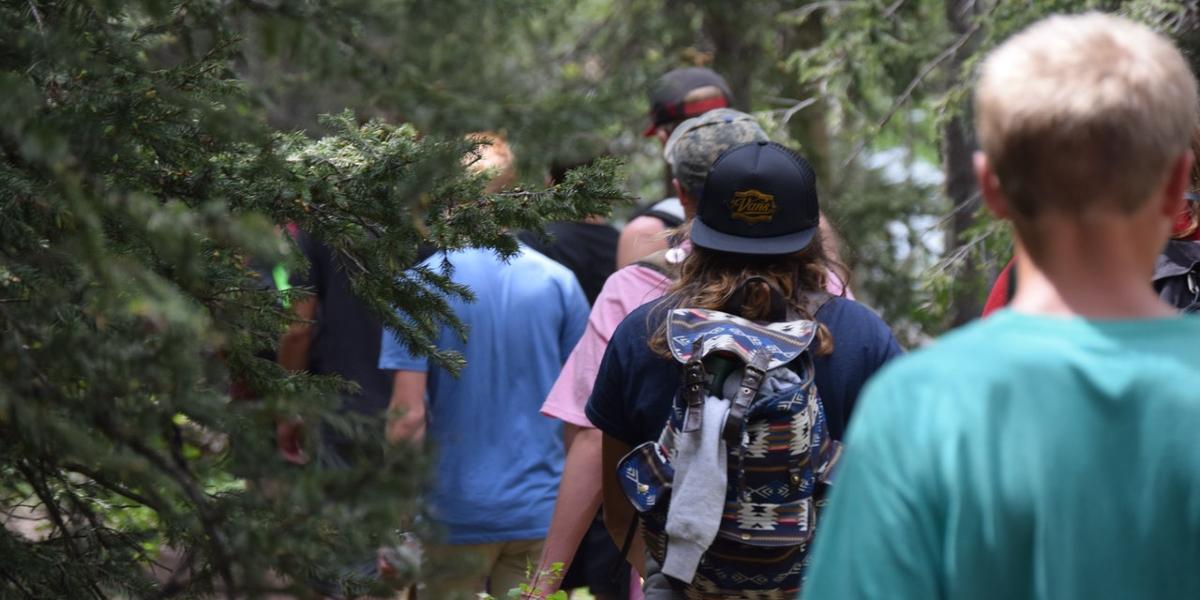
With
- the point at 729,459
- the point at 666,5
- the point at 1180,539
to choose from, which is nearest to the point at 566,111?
the point at 729,459

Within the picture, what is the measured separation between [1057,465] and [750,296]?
157cm

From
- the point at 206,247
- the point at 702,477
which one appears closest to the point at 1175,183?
the point at 702,477

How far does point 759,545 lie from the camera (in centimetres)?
296

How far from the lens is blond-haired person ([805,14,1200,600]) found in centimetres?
165

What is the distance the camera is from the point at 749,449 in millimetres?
2910

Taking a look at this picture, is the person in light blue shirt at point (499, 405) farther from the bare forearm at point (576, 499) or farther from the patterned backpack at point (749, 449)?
the patterned backpack at point (749, 449)

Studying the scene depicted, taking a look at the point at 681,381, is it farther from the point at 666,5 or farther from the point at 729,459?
the point at 666,5

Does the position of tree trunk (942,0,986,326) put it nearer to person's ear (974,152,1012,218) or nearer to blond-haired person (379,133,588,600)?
blond-haired person (379,133,588,600)

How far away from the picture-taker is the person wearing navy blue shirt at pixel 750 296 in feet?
10.4

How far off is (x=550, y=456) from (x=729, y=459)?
2299 millimetres

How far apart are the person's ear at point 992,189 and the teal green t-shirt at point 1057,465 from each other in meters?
0.17

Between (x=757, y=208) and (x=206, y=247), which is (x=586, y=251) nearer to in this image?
(x=757, y=208)

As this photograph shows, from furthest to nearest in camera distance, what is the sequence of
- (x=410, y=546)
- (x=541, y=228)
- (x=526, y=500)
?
(x=526, y=500)
(x=541, y=228)
(x=410, y=546)

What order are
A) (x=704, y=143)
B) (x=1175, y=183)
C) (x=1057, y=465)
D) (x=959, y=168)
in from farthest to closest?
(x=959, y=168) → (x=704, y=143) → (x=1175, y=183) → (x=1057, y=465)
